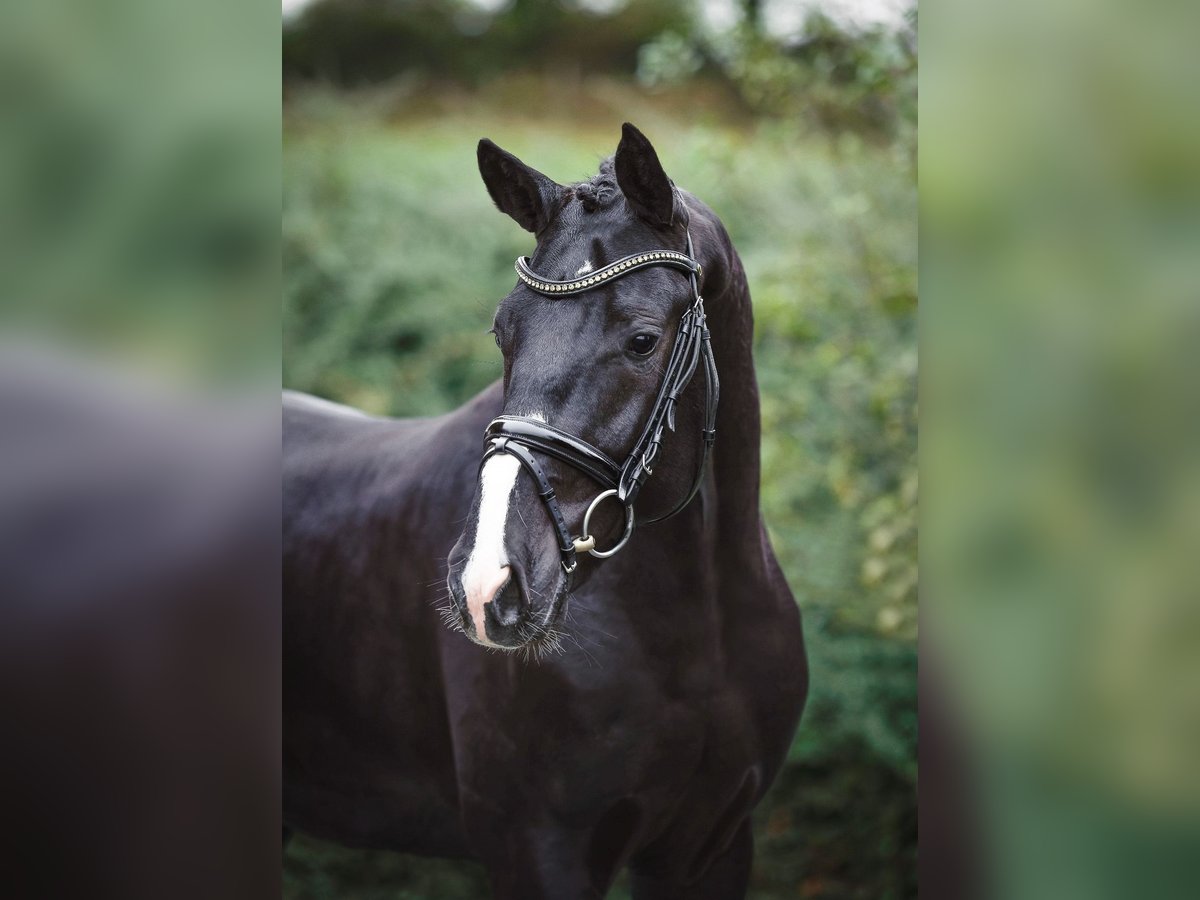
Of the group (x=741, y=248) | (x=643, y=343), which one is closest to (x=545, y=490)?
(x=643, y=343)

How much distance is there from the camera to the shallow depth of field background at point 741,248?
3121mm

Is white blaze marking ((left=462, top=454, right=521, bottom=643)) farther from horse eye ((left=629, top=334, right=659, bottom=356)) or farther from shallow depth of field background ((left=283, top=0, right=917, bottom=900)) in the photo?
shallow depth of field background ((left=283, top=0, right=917, bottom=900))

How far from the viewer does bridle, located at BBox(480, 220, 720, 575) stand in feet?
4.90

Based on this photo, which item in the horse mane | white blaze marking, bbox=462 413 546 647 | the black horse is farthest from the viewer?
the horse mane

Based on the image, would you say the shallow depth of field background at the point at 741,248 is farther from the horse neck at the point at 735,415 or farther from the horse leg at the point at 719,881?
the horse neck at the point at 735,415

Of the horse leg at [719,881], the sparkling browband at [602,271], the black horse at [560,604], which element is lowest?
the horse leg at [719,881]

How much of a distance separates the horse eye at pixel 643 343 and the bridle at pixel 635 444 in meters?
0.05

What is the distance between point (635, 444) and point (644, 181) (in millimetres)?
403

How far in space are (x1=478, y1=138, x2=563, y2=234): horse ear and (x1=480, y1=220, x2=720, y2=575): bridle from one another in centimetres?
10

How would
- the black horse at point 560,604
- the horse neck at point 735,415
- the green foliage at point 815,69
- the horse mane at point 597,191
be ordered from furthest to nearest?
1. the green foliage at point 815,69
2. the horse neck at point 735,415
3. the horse mane at point 597,191
4. the black horse at point 560,604

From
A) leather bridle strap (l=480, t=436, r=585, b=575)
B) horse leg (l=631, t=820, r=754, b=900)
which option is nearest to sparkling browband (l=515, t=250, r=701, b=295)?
leather bridle strap (l=480, t=436, r=585, b=575)

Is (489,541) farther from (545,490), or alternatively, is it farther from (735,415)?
(735,415)

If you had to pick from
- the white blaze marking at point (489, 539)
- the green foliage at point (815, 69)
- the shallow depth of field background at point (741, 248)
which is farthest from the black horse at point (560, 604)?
the green foliage at point (815, 69)

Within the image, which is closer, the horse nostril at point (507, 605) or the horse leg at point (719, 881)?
the horse nostril at point (507, 605)
